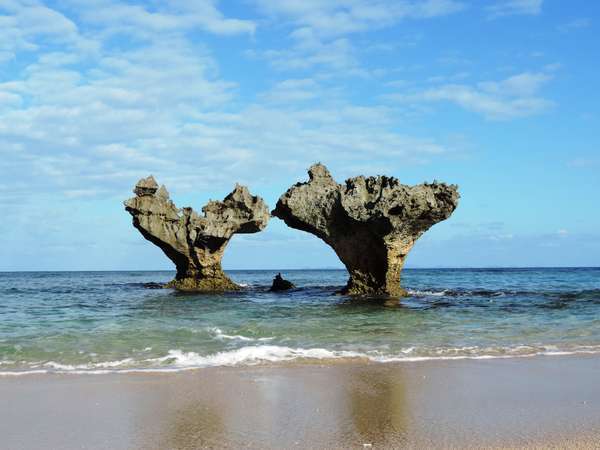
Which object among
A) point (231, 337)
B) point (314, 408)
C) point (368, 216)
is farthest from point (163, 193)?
point (314, 408)

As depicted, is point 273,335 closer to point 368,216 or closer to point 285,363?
point 285,363

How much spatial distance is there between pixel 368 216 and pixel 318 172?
513 cm

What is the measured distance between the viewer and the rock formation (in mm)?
25375

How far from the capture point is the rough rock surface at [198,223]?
115ft

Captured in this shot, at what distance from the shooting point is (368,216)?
1025 inches

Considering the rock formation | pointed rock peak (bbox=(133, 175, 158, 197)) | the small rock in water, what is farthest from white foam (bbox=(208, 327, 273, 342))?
pointed rock peak (bbox=(133, 175, 158, 197))

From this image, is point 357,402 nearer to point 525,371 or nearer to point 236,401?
point 236,401

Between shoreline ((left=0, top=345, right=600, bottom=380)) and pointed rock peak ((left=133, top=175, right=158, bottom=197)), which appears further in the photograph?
pointed rock peak ((left=133, top=175, right=158, bottom=197))

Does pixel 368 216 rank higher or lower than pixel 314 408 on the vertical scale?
higher

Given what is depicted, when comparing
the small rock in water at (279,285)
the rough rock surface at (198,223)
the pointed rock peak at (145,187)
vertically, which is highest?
the pointed rock peak at (145,187)

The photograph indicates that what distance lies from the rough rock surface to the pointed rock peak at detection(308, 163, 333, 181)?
6.43 m

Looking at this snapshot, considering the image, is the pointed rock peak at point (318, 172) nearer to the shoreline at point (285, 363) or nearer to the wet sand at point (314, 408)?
the shoreline at point (285, 363)

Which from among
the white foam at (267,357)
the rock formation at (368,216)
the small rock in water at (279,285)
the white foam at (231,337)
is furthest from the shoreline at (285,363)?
the small rock in water at (279,285)

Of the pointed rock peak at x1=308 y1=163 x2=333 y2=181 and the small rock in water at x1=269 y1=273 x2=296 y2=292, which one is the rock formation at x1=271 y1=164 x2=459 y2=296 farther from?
the small rock in water at x1=269 y1=273 x2=296 y2=292
